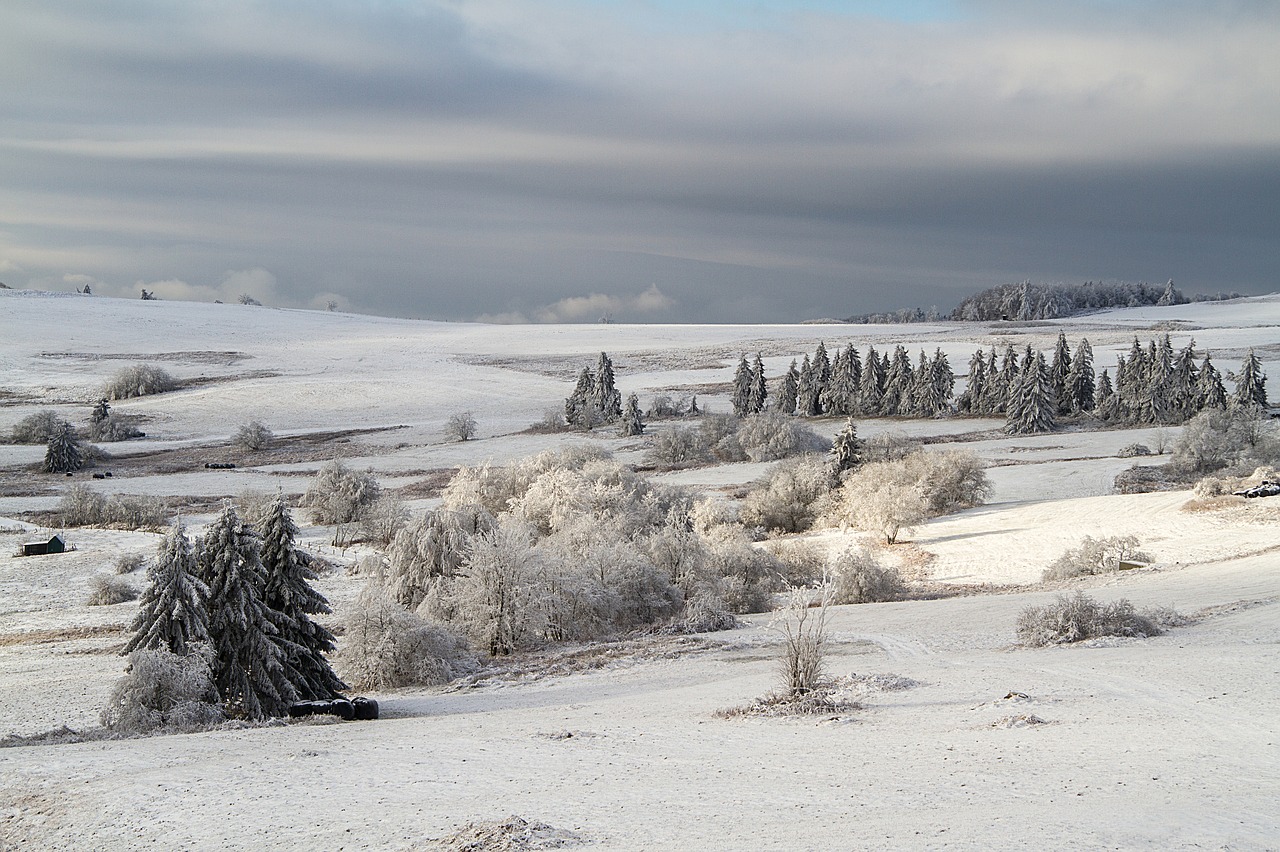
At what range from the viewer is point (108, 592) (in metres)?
34.6

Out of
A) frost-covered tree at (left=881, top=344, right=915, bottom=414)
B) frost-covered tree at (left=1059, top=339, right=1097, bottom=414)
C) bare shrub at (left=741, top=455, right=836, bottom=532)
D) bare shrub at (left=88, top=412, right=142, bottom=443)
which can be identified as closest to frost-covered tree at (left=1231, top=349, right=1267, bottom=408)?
frost-covered tree at (left=1059, top=339, right=1097, bottom=414)

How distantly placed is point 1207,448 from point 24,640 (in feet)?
184

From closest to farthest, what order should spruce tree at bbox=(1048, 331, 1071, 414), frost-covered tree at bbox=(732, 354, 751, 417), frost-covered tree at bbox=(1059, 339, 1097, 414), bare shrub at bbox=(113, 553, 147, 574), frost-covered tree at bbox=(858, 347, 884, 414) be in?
bare shrub at bbox=(113, 553, 147, 574) → spruce tree at bbox=(1048, 331, 1071, 414) → frost-covered tree at bbox=(1059, 339, 1097, 414) → frost-covered tree at bbox=(732, 354, 751, 417) → frost-covered tree at bbox=(858, 347, 884, 414)

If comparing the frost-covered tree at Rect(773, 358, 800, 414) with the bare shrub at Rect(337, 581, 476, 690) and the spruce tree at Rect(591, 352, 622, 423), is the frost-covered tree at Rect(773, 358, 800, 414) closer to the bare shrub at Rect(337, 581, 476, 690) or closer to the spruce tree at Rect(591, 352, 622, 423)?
the spruce tree at Rect(591, 352, 622, 423)

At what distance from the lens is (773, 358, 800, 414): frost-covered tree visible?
98525 mm

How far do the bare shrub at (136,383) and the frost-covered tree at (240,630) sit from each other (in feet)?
290

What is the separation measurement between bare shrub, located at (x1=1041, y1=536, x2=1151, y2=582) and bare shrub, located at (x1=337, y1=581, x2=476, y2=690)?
21.3m

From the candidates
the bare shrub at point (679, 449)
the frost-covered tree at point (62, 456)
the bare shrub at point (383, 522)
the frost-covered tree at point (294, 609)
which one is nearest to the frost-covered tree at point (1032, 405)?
the bare shrub at point (679, 449)

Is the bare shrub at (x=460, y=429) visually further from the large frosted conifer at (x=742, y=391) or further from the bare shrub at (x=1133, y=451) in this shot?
the bare shrub at (x=1133, y=451)

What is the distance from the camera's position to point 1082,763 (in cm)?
1232

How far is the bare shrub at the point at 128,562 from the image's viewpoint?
38062mm

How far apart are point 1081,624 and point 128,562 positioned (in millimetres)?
34142

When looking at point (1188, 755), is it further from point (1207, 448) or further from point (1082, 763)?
point (1207, 448)

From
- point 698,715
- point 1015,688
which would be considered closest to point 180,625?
point 698,715
